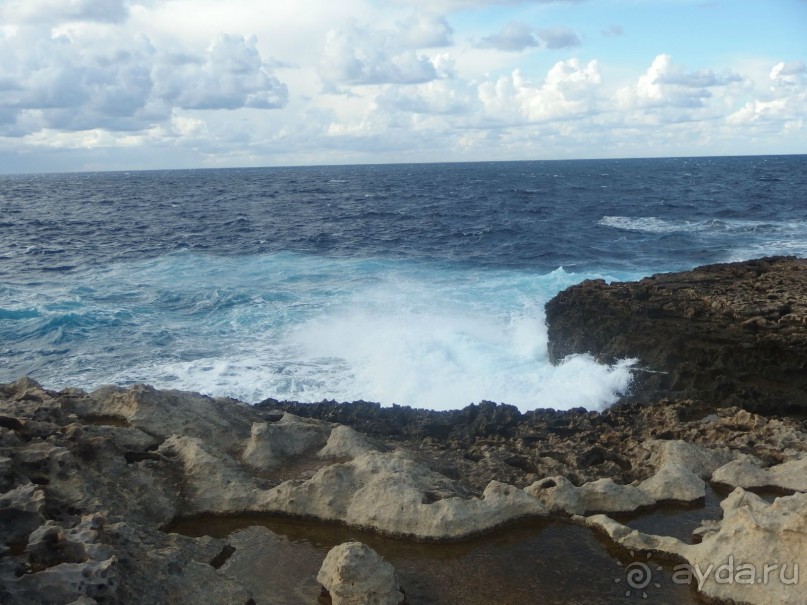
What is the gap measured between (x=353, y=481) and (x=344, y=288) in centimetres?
2096

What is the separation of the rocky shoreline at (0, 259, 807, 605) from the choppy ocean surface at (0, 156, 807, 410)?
12.2ft

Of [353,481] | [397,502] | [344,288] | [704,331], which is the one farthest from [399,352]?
[397,502]

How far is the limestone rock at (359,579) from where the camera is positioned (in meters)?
7.35

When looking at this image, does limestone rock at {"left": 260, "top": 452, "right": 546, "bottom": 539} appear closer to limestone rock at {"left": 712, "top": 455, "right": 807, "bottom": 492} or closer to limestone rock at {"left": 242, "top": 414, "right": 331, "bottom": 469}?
limestone rock at {"left": 242, "top": 414, "right": 331, "bottom": 469}

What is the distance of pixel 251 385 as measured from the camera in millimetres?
17859

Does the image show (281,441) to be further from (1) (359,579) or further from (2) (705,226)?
(2) (705,226)

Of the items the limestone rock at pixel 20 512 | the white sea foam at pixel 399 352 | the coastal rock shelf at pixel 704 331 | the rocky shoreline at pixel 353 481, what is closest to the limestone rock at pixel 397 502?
the rocky shoreline at pixel 353 481

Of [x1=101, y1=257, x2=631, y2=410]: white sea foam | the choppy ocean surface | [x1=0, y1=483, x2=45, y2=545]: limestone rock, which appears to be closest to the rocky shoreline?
[x1=0, y1=483, x2=45, y2=545]: limestone rock

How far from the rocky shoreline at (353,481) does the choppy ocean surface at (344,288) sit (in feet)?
12.2

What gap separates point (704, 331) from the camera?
16.7 m

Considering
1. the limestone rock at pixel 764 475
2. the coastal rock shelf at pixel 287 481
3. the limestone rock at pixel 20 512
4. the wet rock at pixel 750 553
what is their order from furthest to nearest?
the limestone rock at pixel 764 475, the limestone rock at pixel 20 512, the wet rock at pixel 750 553, the coastal rock shelf at pixel 287 481

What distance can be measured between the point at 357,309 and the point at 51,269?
1913 centimetres

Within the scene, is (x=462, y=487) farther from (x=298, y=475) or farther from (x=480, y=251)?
(x=480, y=251)

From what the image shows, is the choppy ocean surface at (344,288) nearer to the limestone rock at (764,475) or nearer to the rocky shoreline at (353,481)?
the rocky shoreline at (353,481)
